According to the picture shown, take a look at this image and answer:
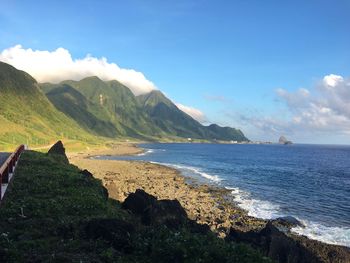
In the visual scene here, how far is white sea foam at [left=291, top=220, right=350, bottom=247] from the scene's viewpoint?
37.5 metres

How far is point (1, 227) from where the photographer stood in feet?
56.0

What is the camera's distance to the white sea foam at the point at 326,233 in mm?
37500

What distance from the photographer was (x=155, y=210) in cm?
2473

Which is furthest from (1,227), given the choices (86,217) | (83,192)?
(83,192)

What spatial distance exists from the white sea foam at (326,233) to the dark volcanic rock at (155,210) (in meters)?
19.9

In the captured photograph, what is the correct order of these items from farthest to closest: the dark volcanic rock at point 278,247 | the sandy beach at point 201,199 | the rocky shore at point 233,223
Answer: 1. the sandy beach at point 201,199
2. the rocky shore at point 233,223
3. the dark volcanic rock at point 278,247

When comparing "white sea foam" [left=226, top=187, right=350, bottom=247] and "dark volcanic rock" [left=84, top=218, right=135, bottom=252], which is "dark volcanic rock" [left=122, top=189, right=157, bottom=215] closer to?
"dark volcanic rock" [left=84, top=218, right=135, bottom=252]

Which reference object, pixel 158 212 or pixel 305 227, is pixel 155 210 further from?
pixel 305 227

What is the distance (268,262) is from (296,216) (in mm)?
39804

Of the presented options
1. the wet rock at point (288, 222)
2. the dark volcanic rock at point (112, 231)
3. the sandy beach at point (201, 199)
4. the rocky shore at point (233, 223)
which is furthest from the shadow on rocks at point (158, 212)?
the wet rock at point (288, 222)

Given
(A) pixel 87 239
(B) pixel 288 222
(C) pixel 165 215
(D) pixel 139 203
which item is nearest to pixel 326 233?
(B) pixel 288 222

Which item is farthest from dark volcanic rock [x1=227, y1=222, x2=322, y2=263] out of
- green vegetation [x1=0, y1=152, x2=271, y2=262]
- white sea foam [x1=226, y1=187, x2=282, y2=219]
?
white sea foam [x1=226, y1=187, x2=282, y2=219]

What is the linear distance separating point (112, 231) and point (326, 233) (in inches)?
1287

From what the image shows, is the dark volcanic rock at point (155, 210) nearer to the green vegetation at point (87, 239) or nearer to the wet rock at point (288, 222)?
the green vegetation at point (87, 239)
